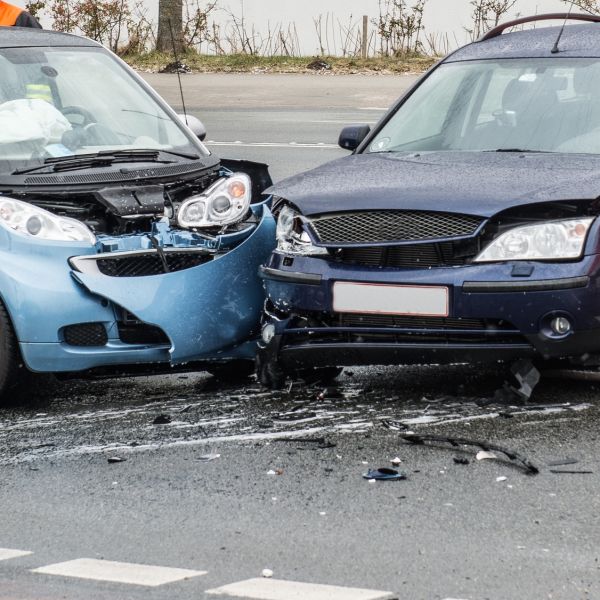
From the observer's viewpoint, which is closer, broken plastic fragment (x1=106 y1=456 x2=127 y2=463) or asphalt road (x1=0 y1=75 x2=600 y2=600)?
asphalt road (x1=0 y1=75 x2=600 y2=600)

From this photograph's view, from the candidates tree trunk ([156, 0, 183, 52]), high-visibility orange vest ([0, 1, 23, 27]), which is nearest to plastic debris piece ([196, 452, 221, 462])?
high-visibility orange vest ([0, 1, 23, 27])

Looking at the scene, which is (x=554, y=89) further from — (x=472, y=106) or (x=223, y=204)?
(x=223, y=204)

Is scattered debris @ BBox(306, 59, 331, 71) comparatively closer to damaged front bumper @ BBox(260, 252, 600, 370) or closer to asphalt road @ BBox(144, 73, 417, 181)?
asphalt road @ BBox(144, 73, 417, 181)

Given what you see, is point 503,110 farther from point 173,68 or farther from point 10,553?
point 173,68

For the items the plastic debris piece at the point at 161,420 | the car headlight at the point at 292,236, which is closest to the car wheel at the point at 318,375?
the car headlight at the point at 292,236

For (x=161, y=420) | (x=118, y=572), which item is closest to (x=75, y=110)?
(x=161, y=420)

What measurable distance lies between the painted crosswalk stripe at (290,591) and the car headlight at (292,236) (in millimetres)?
2429

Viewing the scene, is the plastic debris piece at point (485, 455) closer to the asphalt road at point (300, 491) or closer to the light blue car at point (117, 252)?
the asphalt road at point (300, 491)

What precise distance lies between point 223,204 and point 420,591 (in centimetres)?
324

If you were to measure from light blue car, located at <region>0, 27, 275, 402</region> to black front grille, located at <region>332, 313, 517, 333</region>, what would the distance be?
2.33ft

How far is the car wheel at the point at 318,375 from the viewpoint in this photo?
7230 millimetres

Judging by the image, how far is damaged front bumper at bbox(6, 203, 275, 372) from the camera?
6648 mm

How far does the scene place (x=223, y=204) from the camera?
283 inches

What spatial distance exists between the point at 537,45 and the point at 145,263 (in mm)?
2446
